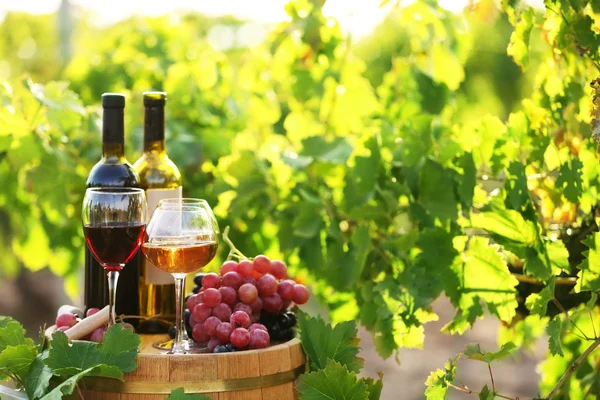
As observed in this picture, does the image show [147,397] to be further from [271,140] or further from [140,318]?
[271,140]

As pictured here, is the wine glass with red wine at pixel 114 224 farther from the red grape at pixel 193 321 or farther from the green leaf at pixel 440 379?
the green leaf at pixel 440 379

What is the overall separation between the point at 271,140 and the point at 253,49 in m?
0.47

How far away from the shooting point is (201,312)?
1.71 meters

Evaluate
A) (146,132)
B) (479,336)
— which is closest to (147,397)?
(146,132)

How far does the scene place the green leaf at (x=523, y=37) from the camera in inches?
66.5

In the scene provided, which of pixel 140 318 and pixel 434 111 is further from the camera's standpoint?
pixel 434 111

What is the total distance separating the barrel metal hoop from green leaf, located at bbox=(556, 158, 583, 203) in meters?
0.79

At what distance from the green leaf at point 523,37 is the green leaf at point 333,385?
0.79m

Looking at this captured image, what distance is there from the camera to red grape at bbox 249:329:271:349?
1.63 meters

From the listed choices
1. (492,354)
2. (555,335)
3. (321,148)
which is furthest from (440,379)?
(321,148)

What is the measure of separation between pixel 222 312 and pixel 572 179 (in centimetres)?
83

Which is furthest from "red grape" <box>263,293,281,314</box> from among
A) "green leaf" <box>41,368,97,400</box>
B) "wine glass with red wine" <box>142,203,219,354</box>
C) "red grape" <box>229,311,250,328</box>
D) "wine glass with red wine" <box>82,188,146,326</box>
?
"green leaf" <box>41,368,97,400</box>

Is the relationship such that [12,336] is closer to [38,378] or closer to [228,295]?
[38,378]

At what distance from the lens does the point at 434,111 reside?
9.00 feet
